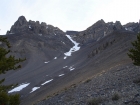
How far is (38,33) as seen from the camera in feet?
561

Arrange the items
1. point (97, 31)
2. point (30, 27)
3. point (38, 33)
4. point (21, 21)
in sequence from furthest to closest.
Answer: point (21, 21) < point (97, 31) < point (30, 27) < point (38, 33)

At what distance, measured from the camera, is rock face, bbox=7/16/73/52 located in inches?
5940

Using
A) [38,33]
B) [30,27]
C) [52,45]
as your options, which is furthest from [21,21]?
[52,45]

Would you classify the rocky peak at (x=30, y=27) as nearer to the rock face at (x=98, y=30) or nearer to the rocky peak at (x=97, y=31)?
the rocky peak at (x=97, y=31)

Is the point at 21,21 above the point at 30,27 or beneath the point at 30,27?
above

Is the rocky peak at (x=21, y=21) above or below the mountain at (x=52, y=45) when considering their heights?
above

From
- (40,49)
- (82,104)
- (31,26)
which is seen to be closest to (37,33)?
(31,26)

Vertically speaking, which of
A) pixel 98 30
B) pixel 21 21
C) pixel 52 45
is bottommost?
pixel 52 45

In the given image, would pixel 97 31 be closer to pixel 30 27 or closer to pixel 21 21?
pixel 30 27

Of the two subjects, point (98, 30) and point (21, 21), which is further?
point (21, 21)

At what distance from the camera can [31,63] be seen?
343 feet

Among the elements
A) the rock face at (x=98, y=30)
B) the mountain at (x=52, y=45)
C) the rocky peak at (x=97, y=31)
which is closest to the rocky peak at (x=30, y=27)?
the mountain at (x=52, y=45)

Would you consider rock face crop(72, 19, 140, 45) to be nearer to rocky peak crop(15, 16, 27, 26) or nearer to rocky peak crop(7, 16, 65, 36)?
rocky peak crop(7, 16, 65, 36)

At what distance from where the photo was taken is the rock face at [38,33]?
495 feet
